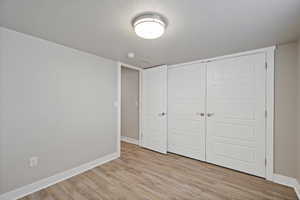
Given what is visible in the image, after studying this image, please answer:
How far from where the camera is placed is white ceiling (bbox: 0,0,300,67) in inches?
51.2

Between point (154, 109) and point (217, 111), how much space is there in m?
1.43

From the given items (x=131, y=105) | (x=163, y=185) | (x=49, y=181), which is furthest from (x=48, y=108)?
(x=131, y=105)

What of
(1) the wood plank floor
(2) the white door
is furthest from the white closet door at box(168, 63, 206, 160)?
(1) the wood plank floor

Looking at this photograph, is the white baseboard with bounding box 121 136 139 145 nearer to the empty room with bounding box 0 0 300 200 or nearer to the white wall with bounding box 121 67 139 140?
the white wall with bounding box 121 67 139 140

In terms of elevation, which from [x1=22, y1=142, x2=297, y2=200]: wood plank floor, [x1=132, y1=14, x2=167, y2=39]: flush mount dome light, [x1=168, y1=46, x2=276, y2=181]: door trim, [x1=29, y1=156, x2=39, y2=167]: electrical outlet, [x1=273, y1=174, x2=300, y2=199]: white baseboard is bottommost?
[x1=22, y1=142, x2=297, y2=200]: wood plank floor

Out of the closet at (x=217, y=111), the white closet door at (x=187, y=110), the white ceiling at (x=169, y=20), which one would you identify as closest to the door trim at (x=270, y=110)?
the closet at (x=217, y=111)

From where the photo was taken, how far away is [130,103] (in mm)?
4301

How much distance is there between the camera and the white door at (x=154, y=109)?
3.39m

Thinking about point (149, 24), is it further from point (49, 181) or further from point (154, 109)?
point (49, 181)

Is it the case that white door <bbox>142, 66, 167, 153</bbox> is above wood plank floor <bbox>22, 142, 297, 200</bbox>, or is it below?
above

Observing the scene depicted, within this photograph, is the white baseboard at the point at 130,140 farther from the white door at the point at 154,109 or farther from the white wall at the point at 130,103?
the white door at the point at 154,109

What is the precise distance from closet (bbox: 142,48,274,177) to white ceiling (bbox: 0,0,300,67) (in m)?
0.47

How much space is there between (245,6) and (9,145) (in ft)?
9.68

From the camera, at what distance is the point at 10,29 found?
173 centimetres
